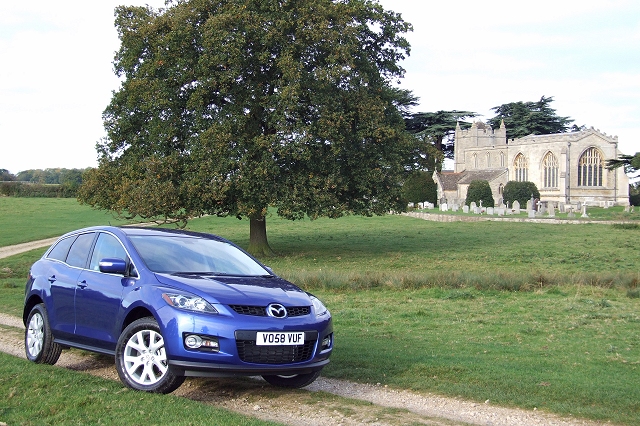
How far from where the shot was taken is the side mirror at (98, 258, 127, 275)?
24.9ft

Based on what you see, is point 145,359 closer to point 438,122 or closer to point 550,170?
point 550,170

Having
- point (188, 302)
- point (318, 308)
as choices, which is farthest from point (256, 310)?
point (318, 308)

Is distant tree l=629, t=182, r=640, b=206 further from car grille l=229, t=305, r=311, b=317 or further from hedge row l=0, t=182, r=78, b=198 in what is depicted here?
car grille l=229, t=305, r=311, b=317

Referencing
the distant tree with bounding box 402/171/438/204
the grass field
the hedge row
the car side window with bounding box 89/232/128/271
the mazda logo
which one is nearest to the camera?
the mazda logo

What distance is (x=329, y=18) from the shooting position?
28719 mm

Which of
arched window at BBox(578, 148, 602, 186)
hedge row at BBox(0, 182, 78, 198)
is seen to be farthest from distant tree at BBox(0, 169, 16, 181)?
arched window at BBox(578, 148, 602, 186)

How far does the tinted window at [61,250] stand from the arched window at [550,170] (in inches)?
3361

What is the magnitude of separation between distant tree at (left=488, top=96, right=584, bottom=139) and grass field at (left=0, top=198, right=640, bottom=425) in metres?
80.3

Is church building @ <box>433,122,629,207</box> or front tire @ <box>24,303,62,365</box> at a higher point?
church building @ <box>433,122,629,207</box>

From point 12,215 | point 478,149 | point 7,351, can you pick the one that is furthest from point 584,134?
point 7,351

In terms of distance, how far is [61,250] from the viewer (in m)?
9.20

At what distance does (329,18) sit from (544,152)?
66.3m

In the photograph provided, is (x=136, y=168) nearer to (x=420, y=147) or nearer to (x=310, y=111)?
(x=310, y=111)

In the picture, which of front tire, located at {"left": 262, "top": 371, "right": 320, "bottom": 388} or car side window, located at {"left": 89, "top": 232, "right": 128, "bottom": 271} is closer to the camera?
front tire, located at {"left": 262, "top": 371, "right": 320, "bottom": 388}
